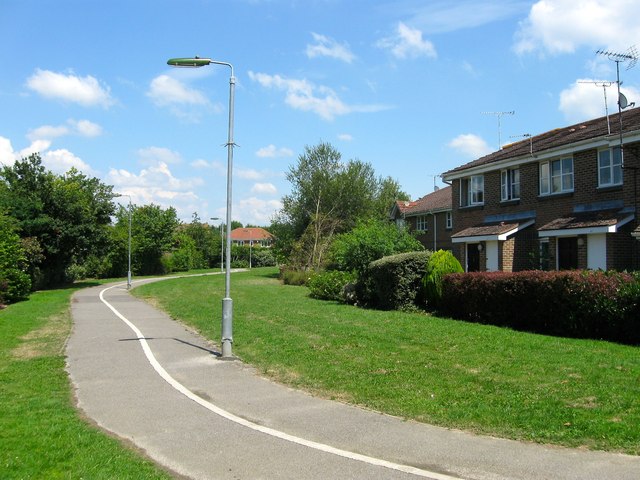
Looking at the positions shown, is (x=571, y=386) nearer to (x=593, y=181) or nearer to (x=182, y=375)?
(x=182, y=375)

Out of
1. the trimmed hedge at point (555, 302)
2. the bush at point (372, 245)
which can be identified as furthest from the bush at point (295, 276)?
the trimmed hedge at point (555, 302)

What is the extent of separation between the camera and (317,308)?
65.9 feet

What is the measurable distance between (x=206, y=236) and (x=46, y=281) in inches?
1776

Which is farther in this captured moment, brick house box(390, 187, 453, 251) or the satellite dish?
brick house box(390, 187, 453, 251)

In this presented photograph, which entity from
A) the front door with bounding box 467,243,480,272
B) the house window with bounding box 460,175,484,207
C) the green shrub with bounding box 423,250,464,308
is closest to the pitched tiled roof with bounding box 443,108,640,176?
the house window with bounding box 460,175,484,207

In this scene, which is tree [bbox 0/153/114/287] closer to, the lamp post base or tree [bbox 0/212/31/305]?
tree [bbox 0/212/31/305]

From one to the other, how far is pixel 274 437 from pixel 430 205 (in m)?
35.3

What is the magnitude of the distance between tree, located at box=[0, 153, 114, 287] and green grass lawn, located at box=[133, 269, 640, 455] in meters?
26.8

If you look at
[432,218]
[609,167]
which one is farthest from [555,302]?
[432,218]

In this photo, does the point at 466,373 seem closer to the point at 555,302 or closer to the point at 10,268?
the point at 555,302

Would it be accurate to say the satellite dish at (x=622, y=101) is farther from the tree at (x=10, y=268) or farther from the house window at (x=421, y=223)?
the tree at (x=10, y=268)

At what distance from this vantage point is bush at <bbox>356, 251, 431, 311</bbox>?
17938 mm

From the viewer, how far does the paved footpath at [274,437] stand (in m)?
5.19

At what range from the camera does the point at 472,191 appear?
1053 inches
